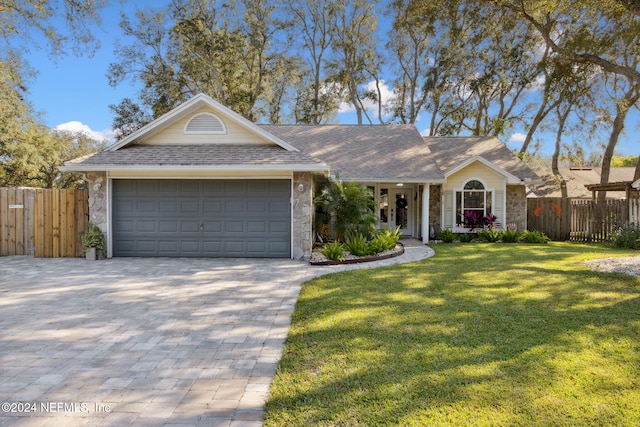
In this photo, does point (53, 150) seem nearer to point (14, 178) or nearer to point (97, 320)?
point (14, 178)

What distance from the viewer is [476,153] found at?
1848 cm

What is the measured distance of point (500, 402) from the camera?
10.2 feet

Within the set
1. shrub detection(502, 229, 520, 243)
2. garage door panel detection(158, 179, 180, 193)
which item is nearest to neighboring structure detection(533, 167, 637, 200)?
shrub detection(502, 229, 520, 243)

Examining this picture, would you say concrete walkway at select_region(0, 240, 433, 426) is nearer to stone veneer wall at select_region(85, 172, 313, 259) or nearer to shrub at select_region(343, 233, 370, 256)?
stone veneer wall at select_region(85, 172, 313, 259)

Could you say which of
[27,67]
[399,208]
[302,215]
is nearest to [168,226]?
[302,215]

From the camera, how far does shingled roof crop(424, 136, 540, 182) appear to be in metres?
17.0

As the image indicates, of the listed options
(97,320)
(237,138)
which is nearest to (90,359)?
(97,320)

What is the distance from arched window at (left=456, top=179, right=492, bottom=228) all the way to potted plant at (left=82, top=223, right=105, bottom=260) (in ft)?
43.8

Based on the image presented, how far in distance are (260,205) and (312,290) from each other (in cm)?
463

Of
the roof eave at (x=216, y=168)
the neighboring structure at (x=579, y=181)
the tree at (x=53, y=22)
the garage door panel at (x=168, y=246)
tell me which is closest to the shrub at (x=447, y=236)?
the roof eave at (x=216, y=168)

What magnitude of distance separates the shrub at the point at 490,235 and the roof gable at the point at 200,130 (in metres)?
8.92

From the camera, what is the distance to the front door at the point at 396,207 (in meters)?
17.2

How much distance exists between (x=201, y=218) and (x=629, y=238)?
14.4m

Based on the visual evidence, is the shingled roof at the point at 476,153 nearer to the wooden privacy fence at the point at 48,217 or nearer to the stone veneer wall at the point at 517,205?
the stone veneer wall at the point at 517,205
